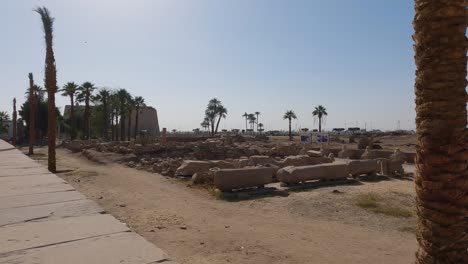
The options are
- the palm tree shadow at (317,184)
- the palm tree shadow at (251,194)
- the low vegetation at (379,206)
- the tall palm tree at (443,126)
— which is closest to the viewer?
the tall palm tree at (443,126)

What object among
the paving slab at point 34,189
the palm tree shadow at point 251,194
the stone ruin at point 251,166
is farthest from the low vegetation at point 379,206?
the paving slab at point 34,189

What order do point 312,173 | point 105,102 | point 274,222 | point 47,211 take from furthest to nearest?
point 105,102 → point 312,173 → point 274,222 → point 47,211

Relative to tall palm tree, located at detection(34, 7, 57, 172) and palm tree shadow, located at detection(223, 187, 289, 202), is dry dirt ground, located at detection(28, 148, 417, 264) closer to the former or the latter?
palm tree shadow, located at detection(223, 187, 289, 202)

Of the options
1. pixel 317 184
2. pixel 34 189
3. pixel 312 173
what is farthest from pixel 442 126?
pixel 317 184

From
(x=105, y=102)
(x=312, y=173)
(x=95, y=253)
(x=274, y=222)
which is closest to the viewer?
(x=95, y=253)

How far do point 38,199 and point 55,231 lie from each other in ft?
4.85

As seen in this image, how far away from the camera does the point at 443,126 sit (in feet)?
10.9

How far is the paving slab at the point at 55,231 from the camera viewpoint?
2.67m

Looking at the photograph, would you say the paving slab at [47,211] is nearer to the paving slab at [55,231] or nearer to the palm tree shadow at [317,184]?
the paving slab at [55,231]

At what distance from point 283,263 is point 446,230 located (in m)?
3.77

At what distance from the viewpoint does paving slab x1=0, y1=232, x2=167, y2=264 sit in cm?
229

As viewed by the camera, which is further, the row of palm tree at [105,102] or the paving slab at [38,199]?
the row of palm tree at [105,102]

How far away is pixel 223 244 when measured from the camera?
780cm

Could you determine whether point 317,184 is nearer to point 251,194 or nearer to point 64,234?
point 251,194
